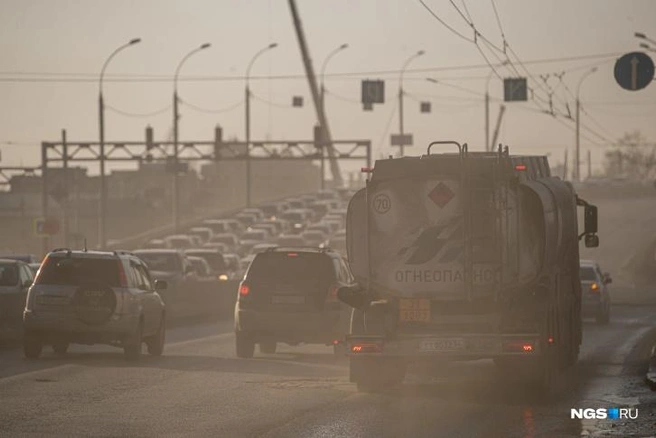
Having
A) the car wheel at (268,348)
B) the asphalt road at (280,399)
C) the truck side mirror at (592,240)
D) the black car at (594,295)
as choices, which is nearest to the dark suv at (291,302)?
the asphalt road at (280,399)

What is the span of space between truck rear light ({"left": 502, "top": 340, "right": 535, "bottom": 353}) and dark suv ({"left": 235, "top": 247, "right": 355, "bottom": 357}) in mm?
7088

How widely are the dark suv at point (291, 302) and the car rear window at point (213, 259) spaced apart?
3294 centimetres

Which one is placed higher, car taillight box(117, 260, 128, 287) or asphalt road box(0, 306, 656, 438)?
car taillight box(117, 260, 128, 287)

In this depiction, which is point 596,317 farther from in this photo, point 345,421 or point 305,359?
point 345,421

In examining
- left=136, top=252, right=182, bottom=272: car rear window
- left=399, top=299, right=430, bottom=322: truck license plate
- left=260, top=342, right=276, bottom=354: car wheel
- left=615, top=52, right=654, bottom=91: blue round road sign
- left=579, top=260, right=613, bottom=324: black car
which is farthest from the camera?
left=136, top=252, right=182, bottom=272: car rear window

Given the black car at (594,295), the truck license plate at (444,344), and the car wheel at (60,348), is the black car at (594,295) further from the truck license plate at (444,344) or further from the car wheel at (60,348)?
the truck license plate at (444,344)

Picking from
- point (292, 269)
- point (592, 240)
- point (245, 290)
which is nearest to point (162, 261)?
point (245, 290)

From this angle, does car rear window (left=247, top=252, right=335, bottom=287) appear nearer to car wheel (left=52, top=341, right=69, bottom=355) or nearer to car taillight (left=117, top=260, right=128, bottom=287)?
car taillight (left=117, top=260, right=128, bottom=287)

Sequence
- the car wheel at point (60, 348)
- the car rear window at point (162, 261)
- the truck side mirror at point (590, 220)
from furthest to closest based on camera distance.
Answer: the car rear window at point (162, 261), the car wheel at point (60, 348), the truck side mirror at point (590, 220)

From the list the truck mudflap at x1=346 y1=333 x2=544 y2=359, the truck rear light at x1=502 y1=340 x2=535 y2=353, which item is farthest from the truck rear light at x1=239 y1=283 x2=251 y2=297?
the truck rear light at x1=502 y1=340 x2=535 y2=353

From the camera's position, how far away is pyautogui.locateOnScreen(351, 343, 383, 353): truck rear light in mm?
19766

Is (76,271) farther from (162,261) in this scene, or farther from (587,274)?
(587,274)

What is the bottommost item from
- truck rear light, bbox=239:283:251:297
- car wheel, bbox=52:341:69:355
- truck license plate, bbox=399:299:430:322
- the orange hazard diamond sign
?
car wheel, bbox=52:341:69:355

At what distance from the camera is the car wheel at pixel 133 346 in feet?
83.8
